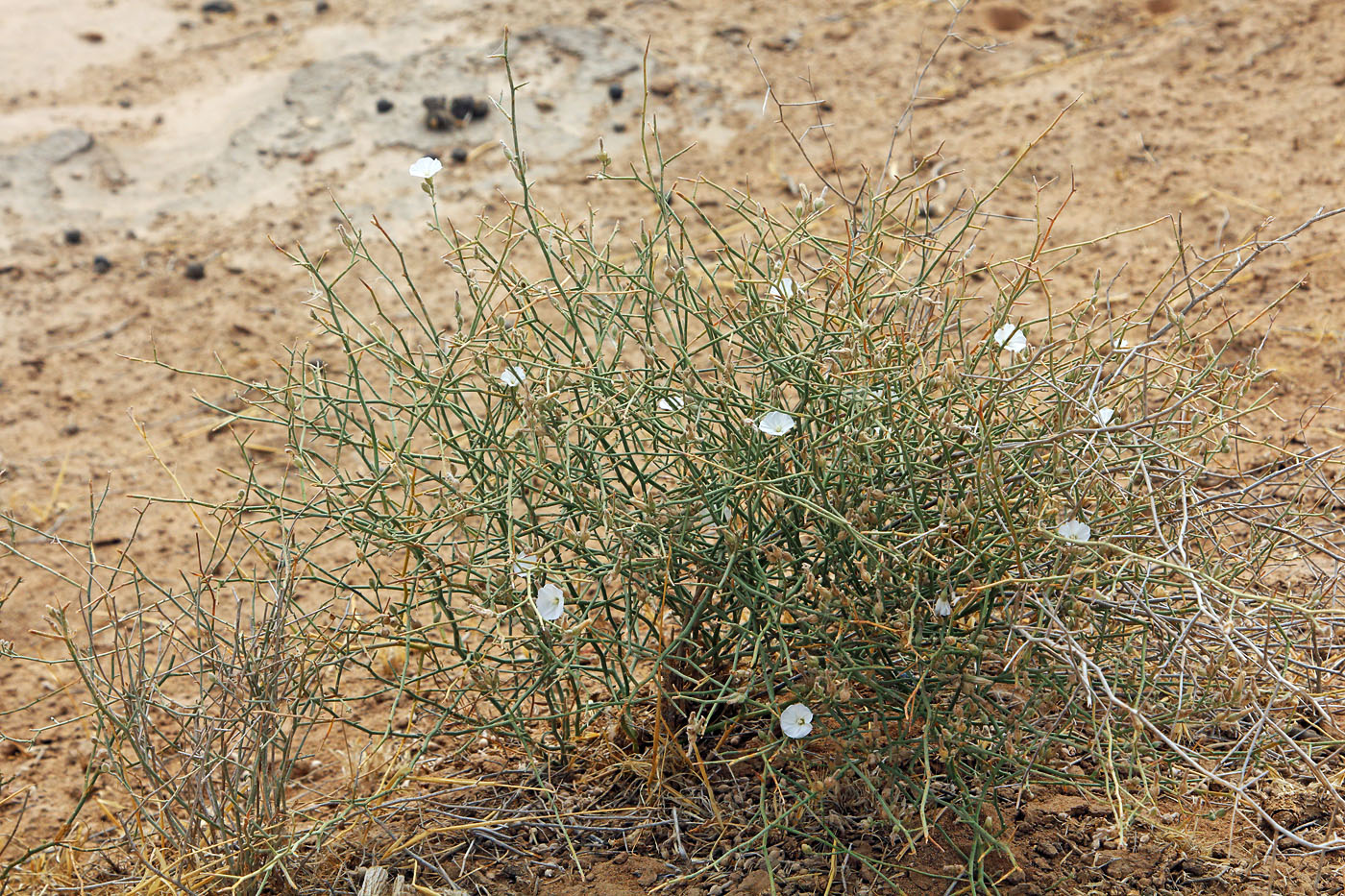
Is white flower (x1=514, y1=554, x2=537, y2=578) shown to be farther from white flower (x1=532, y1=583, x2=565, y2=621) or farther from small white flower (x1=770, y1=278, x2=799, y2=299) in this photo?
small white flower (x1=770, y1=278, x2=799, y2=299)

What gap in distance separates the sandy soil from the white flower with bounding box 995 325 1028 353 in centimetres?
147

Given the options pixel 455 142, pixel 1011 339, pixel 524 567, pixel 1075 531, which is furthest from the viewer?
pixel 455 142

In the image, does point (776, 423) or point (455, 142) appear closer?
point (776, 423)

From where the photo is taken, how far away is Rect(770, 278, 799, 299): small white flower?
68.2 inches

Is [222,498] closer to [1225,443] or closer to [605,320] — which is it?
[605,320]

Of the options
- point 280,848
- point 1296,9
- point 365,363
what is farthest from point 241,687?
point 1296,9

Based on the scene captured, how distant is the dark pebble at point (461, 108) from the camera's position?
4691 millimetres

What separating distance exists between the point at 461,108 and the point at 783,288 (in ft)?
10.9

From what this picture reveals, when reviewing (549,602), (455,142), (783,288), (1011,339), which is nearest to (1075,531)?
(1011,339)

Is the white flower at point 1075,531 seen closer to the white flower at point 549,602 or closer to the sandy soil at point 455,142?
the white flower at point 549,602

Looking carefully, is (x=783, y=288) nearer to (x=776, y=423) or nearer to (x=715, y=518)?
(x=776, y=423)

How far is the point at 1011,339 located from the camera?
1.78m

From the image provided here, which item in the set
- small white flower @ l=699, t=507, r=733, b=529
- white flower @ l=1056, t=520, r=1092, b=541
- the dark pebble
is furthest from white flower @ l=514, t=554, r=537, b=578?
the dark pebble

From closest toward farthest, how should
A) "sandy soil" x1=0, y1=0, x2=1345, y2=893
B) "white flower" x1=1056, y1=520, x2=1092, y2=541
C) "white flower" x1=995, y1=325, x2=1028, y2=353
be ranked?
1. "white flower" x1=1056, y1=520, x2=1092, y2=541
2. "white flower" x1=995, y1=325, x2=1028, y2=353
3. "sandy soil" x1=0, y1=0, x2=1345, y2=893
